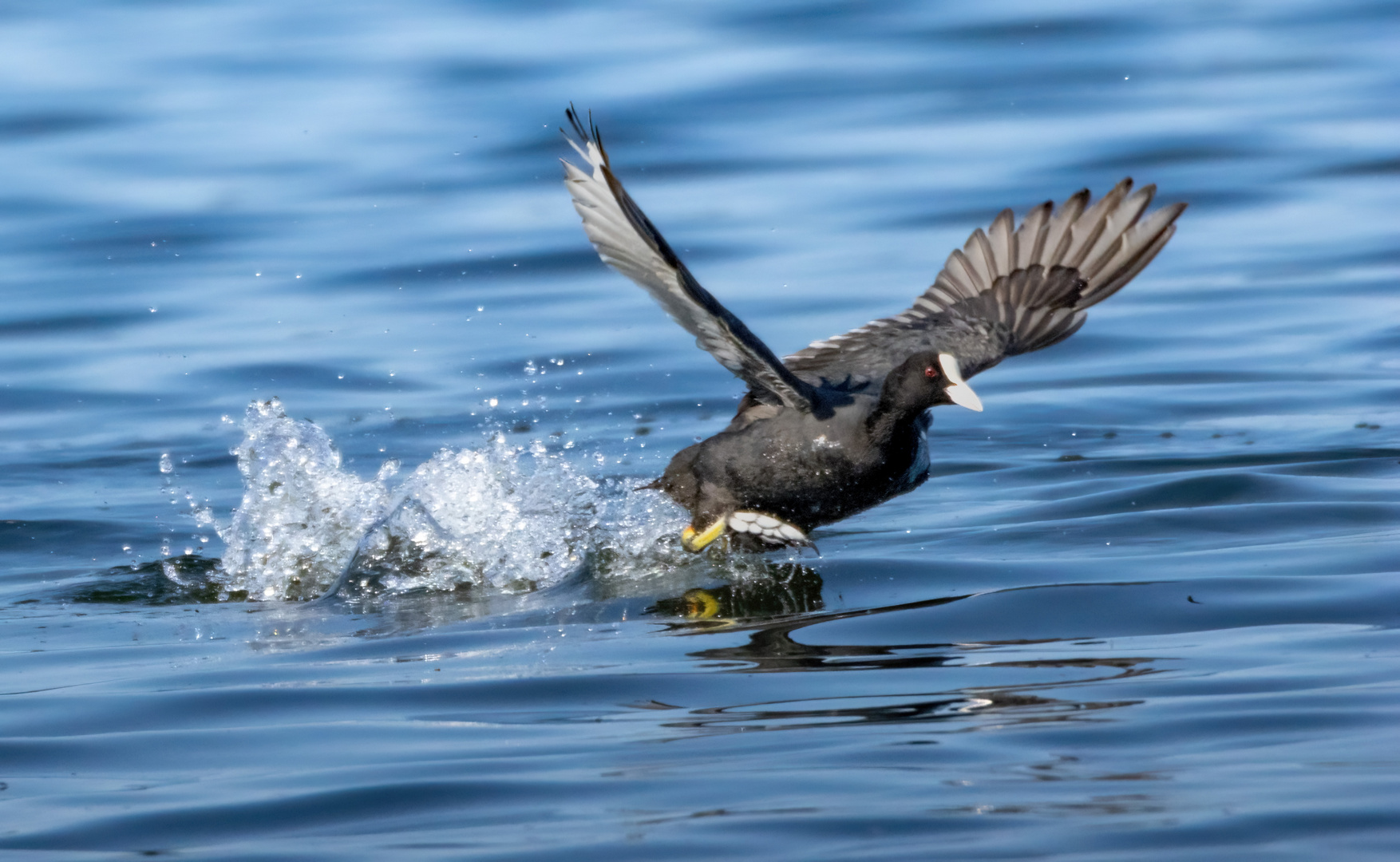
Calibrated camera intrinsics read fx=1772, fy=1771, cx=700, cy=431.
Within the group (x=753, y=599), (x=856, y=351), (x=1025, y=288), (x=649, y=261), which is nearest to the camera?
(x=649, y=261)

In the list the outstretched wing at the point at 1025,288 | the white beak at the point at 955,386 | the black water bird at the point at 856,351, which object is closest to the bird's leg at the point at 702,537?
the black water bird at the point at 856,351

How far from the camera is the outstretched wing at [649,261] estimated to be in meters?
4.55

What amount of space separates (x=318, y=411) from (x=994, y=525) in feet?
12.8

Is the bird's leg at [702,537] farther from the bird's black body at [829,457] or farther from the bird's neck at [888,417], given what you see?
the bird's neck at [888,417]

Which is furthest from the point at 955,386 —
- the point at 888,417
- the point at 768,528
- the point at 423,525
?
the point at 423,525

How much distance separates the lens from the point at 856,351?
6.47 metres

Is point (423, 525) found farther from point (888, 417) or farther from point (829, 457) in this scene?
point (888, 417)

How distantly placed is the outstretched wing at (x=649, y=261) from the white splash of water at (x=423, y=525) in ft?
2.57

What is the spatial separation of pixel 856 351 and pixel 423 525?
1.73 metres

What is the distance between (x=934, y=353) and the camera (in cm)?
546

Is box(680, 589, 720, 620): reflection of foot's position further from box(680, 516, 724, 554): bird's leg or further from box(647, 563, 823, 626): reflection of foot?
box(680, 516, 724, 554): bird's leg

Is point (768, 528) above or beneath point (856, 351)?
beneath

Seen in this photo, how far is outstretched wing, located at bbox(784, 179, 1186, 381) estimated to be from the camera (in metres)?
6.30

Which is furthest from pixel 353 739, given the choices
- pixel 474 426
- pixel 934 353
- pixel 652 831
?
pixel 474 426
